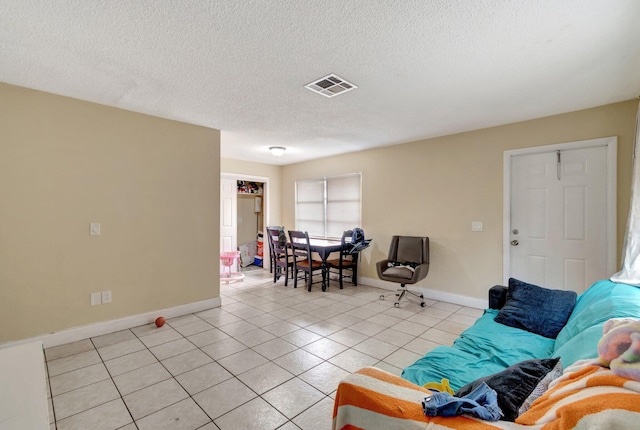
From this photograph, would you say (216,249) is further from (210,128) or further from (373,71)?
(373,71)

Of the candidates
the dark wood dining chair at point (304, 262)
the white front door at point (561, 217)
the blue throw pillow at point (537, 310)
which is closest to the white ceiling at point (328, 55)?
the white front door at point (561, 217)

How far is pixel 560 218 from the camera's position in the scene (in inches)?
133

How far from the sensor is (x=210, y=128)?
156 inches

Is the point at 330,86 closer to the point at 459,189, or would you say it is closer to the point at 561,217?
the point at 459,189

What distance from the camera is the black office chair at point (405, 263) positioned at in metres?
4.07

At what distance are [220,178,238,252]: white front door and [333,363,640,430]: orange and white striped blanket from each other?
17.5 feet

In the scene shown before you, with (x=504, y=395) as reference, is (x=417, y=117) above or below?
above

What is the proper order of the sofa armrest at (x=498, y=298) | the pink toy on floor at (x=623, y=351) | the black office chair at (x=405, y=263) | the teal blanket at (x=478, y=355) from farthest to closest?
the black office chair at (x=405, y=263) < the sofa armrest at (x=498, y=298) < the teal blanket at (x=478, y=355) < the pink toy on floor at (x=623, y=351)

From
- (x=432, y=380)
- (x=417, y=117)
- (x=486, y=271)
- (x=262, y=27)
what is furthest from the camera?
(x=486, y=271)

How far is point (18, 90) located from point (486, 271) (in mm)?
5555

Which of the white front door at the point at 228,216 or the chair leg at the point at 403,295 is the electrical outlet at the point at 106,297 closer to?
the white front door at the point at 228,216

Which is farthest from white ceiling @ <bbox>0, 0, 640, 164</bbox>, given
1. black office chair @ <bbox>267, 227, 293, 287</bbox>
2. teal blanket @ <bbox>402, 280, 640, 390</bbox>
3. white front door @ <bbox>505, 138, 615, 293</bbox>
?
black office chair @ <bbox>267, 227, 293, 287</bbox>

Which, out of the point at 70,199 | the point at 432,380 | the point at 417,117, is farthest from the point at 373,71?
the point at 70,199

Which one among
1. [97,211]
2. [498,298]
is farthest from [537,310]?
[97,211]
